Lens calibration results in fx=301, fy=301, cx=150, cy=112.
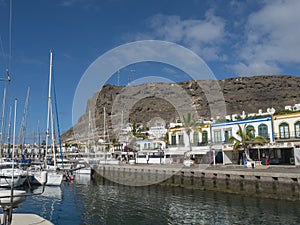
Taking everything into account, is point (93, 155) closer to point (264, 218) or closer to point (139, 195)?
point (139, 195)

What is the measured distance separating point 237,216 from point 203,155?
24.7 metres

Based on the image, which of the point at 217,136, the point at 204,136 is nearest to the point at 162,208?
the point at 217,136

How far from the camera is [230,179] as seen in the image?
26781 mm

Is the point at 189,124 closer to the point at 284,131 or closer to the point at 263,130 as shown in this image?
the point at 263,130

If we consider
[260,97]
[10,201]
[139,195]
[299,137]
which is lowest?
[139,195]

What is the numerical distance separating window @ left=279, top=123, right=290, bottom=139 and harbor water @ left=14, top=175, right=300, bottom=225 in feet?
47.4

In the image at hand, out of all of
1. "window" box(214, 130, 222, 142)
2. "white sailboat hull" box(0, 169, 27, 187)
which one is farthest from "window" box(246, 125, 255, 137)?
"white sailboat hull" box(0, 169, 27, 187)

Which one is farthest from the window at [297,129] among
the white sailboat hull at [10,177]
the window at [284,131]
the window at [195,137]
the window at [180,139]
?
the white sailboat hull at [10,177]

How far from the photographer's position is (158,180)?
34469 mm

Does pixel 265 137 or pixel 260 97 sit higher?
pixel 260 97

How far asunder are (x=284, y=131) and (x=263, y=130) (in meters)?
2.62

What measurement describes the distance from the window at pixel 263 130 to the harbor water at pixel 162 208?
558 inches

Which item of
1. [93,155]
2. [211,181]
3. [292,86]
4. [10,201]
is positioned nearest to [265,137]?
[211,181]

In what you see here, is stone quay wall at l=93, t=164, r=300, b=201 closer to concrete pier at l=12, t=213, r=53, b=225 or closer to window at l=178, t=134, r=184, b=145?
window at l=178, t=134, r=184, b=145
